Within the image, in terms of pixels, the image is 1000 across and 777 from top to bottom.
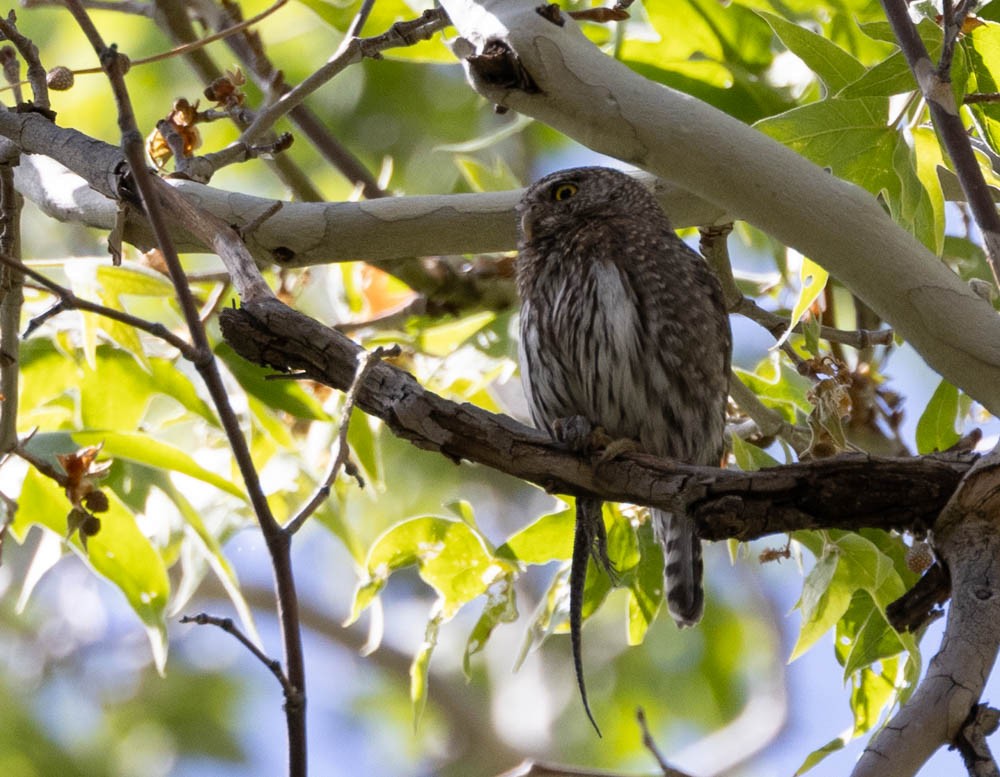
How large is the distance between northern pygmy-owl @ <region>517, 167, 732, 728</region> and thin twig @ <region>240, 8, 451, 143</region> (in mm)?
656

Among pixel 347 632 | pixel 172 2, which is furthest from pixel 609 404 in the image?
pixel 347 632

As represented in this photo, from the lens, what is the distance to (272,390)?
390 cm

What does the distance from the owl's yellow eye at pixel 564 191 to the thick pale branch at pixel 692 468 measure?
5.49 feet

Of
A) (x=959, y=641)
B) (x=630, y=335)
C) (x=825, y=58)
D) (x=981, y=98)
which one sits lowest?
(x=959, y=641)

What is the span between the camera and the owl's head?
12.5 feet

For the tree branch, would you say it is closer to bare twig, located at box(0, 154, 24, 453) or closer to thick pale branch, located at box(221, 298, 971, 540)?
thick pale branch, located at box(221, 298, 971, 540)

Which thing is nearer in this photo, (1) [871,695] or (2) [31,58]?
(2) [31,58]

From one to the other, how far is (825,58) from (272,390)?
1.83m

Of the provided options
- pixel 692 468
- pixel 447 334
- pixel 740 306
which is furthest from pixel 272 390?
pixel 692 468

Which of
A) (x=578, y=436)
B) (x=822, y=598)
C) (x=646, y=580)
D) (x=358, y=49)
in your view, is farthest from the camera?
(x=646, y=580)

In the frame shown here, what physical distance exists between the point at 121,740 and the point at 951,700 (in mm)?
7445

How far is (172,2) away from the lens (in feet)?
15.4

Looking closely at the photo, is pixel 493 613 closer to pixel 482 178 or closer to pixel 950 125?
pixel 482 178

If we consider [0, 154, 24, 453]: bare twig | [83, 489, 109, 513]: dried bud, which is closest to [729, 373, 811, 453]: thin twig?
[83, 489, 109, 513]: dried bud
